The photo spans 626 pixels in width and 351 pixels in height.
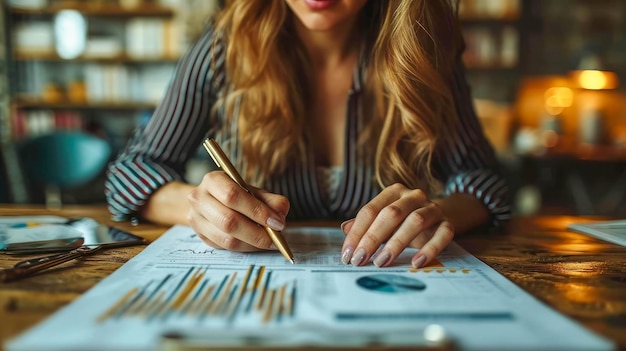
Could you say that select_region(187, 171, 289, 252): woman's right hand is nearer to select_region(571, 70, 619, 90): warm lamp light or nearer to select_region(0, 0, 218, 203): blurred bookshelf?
select_region(0, 0, 218, 203): blurred bookshelf

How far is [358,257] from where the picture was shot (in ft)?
1.92

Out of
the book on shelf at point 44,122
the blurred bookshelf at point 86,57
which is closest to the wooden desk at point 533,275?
the blurred bookshelf at point 86,57

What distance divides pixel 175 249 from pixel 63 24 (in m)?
3.48

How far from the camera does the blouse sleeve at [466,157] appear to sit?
3.11 ft

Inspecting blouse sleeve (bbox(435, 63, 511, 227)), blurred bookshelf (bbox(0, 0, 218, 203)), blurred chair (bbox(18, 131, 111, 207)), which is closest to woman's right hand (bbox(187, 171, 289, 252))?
blouse sleeve (bbox(435, 63, 511, 227))

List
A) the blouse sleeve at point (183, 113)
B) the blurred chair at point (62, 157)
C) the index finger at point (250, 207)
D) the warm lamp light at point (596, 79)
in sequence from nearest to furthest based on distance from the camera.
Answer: the index finger at point (250, 207) → the blouse sleeve at point (183, 113) → the blurred chair at point (62, 157) → the warm lamp light at point (596, 79)

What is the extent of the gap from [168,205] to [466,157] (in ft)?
1.87

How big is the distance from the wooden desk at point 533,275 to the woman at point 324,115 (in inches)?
3.7

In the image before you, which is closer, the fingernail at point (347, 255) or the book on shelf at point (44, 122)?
the fingernail at point (347, 255)

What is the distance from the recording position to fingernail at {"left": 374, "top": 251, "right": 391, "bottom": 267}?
585mm

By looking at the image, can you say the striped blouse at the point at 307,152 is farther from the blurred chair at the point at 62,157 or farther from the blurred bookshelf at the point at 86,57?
the blurred bookshelf at the point at 86,57

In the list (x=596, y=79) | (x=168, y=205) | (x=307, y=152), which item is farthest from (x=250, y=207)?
(x=596, y=79)

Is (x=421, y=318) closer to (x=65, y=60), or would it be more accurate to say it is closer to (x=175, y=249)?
(x=175, y=249)

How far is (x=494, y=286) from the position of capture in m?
0.52
